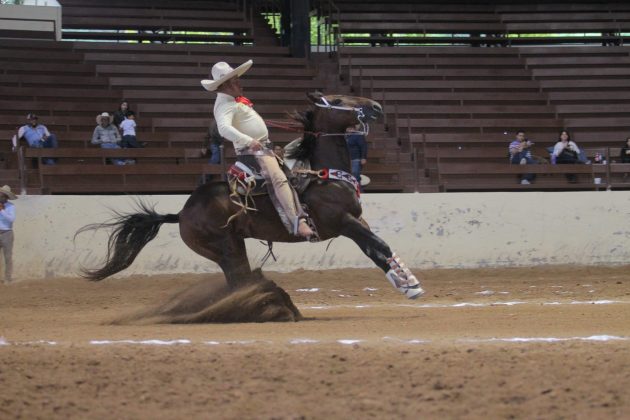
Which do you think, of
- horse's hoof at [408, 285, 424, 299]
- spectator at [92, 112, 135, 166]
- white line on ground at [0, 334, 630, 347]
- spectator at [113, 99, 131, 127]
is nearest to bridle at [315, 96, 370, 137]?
horse's hoof at [408, 285, 424, 299]

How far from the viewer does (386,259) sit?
9570 mm

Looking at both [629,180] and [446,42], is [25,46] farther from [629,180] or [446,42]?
[629,180]

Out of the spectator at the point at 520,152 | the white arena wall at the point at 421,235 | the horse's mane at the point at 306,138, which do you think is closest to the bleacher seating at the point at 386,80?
the spectator at the point at 520,152

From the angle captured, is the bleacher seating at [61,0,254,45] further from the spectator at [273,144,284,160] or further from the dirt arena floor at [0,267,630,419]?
the dirt arena floor at [0,267,630,419]

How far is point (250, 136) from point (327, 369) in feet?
13.5

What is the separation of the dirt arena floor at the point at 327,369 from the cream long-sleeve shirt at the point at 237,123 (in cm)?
188

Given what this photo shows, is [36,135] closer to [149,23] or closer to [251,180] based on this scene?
[149,23]

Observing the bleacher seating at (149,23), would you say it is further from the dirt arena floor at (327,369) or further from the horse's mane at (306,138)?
the dirt arena floor at (327,369)

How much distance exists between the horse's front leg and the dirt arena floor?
1.12 ft

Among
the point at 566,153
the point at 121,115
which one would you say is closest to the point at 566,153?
the point at 566,153

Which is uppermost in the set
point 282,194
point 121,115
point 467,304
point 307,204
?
point 121,115

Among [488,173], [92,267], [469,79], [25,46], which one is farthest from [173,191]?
[469,79]

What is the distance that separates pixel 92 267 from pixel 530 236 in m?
7.11

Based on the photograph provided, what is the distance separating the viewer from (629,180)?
17.8m
